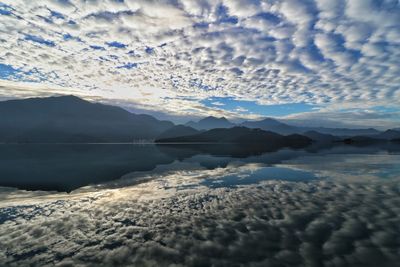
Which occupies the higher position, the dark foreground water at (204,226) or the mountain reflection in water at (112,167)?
the dark foreground water at (204,226)

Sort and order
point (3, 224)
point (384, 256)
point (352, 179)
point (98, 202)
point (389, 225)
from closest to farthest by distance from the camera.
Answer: point (384, 256), point (389, 225), point (3, 224), point (98, 202), point (352, 179)

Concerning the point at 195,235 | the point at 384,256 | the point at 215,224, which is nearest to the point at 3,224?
the point at 195,235

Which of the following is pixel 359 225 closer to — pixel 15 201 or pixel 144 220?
pixel 144 220

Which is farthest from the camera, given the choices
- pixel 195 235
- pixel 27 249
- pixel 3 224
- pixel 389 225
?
pixel 3 224

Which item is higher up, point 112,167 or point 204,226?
point 204,226

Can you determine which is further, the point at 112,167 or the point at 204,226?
the point at 112,167

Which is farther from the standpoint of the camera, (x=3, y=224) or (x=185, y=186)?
(x=185, y=186)

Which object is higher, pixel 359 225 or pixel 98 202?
pixel 359 225

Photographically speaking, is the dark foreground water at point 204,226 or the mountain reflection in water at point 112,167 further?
the mountain reflection in water at point 112,167

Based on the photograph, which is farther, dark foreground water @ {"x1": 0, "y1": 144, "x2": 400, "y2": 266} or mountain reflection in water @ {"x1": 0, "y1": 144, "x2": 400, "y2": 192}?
mountain reflection in water @ {"x1": 0, "y1": 144, "x2": 400, "y2": 192}

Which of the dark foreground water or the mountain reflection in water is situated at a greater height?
the dark foreground water
